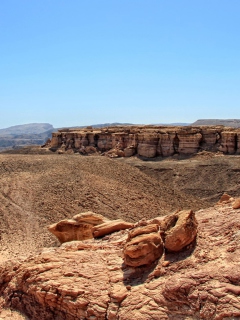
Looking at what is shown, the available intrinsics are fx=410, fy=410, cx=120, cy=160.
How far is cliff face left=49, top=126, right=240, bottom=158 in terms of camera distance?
5056cm

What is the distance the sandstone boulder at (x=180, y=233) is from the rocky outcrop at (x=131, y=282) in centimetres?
20

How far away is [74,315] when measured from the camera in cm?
1044

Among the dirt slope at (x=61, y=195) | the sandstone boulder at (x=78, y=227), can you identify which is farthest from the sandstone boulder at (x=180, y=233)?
the dirt slope at (x=61, y=195)

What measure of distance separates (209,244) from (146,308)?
260 centimetres

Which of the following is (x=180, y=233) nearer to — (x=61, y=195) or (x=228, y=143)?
(x=61, y=195)

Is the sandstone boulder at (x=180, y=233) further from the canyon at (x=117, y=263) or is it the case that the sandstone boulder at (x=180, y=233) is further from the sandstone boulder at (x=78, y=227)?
the sandstone boulder at (x=78, y=227)

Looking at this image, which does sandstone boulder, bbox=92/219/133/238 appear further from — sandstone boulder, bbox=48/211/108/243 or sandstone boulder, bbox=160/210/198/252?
sandstone boulder, bbox=160/210/198/252

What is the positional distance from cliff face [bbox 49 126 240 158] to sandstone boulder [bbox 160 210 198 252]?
128ft

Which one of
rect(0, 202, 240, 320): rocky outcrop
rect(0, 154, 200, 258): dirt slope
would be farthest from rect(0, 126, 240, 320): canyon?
rect(0, 154, 200, 258): dirt slope

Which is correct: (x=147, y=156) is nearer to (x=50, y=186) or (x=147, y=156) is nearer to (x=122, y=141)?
(x=122, y=141)

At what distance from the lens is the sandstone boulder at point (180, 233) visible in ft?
36.4

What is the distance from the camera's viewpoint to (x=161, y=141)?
53.9m

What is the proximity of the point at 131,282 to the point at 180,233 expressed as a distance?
1851 millimetres

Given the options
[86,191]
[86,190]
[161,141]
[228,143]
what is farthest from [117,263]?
[161,141]
